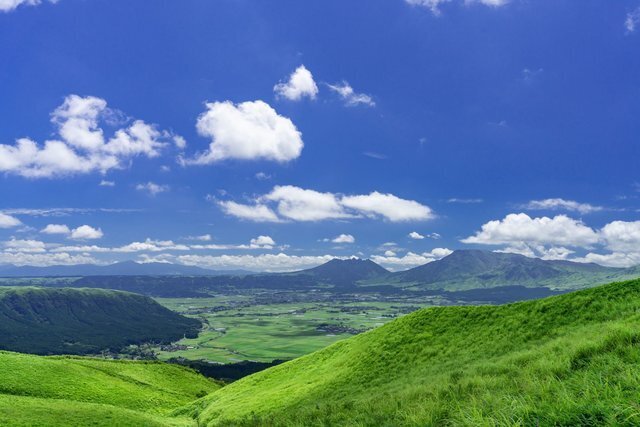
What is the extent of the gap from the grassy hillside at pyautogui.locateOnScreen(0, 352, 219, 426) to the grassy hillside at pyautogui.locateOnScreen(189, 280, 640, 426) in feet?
43.3

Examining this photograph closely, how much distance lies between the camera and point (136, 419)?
47562 mm

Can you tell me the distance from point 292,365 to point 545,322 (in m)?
46.2

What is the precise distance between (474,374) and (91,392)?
78.6 m

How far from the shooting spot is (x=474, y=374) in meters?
23.1

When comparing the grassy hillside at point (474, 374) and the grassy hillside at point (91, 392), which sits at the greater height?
the grassy hillside at point (474, 374)

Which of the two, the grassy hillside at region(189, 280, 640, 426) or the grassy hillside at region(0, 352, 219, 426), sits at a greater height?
the grassy hillside at region(189, 280, 640, 426)

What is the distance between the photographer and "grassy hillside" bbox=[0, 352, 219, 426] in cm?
4409

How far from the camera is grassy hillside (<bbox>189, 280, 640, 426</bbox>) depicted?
41.8ft

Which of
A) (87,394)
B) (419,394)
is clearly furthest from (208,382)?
(419,394)

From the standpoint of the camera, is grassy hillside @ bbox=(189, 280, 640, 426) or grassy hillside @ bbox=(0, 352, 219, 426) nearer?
grassy hillside @ bbox=(189, 280, 640, 426)

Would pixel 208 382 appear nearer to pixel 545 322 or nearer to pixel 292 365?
pixel 292 365

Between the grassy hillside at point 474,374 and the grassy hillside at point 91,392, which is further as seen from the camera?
the grassy hillside at point 91,392

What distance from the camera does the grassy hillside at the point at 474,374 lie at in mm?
12743

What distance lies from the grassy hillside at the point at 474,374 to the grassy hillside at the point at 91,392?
13191mm
